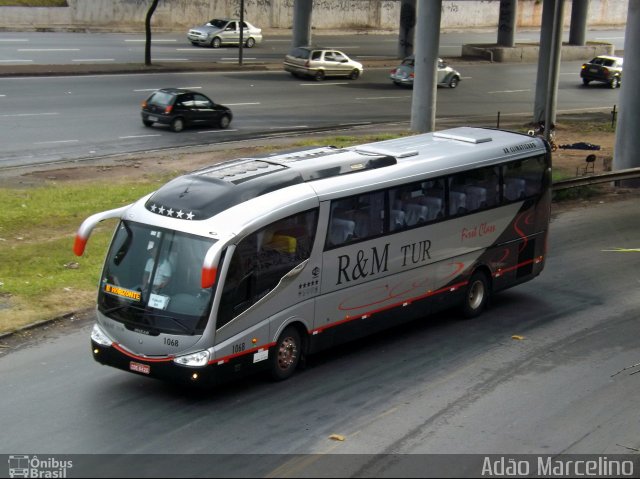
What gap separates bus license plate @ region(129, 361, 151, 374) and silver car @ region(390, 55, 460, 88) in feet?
125

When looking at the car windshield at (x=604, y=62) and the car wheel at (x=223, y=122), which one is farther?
the car windshield at (x=604, y=62)

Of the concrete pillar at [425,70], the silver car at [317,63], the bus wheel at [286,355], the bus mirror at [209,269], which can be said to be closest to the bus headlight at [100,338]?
the bus mirror at [209,269]

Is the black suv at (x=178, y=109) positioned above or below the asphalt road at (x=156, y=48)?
below

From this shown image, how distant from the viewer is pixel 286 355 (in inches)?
558

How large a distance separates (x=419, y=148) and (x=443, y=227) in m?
1.49

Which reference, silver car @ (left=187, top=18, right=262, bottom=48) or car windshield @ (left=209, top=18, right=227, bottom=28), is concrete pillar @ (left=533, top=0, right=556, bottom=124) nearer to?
silver car @ (left=187, top=18, right=262, bottom=48)

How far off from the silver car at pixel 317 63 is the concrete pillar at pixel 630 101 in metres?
22.8

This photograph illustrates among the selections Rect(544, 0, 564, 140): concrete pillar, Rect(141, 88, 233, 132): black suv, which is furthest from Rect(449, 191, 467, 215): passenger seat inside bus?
Rect(141, 88, 233, 132): black suv

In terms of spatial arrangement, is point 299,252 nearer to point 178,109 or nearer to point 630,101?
point 630,101

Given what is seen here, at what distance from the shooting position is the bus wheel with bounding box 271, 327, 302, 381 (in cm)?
1393

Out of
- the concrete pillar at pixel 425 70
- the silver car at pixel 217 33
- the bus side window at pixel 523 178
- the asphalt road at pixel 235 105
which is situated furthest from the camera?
the silver car at pixel 217 33

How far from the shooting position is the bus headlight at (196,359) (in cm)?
1284

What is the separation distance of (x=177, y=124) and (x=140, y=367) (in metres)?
22.8

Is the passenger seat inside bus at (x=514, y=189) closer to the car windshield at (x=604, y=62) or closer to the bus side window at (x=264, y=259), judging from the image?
the bus side window at (x=264, y=259)
